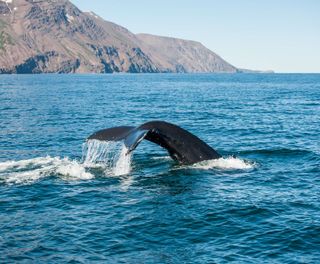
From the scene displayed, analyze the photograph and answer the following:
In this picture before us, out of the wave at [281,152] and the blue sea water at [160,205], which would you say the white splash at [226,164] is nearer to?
the blue sea water at [160,205]

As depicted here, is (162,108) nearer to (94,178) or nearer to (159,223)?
(94,178)

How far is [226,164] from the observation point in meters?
20.4

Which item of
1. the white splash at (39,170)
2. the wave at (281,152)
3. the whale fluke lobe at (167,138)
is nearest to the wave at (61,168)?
the white splash at (39,170)

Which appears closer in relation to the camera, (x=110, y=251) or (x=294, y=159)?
(x=110, y=251)

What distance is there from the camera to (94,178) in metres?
18.8

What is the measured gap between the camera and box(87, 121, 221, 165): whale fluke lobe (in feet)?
52.8

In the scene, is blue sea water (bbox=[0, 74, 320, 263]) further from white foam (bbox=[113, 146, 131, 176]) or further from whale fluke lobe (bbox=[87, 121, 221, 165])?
whale fluke lobe (bbox=[87, 121, 221, 165])

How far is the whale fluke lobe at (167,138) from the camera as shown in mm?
16094

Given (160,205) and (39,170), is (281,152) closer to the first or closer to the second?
(160,205)

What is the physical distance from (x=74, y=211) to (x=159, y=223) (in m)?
3.12

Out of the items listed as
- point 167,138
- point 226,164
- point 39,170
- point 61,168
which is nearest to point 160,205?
point 167,138

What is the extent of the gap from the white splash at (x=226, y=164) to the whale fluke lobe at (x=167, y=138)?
0.70 feet

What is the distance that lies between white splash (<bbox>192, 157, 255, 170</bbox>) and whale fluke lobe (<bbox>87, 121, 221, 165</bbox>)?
0.21 meters

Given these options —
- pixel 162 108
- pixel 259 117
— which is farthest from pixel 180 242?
pixel 162 108
